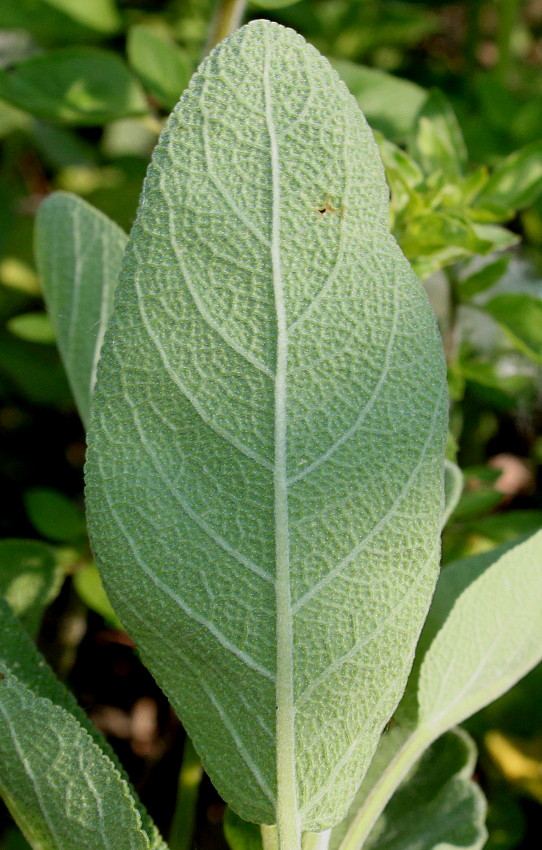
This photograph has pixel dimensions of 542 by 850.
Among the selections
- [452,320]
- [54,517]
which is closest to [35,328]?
[54,517]

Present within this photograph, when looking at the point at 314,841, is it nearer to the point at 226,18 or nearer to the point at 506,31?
the point at 226,18

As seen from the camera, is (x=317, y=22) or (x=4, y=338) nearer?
(x=4, y=338)

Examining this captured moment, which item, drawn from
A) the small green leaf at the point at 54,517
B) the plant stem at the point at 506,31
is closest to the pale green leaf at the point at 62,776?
the small green leaf at the point at 54,517

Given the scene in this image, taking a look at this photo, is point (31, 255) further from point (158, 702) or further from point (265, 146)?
point (265, 146)

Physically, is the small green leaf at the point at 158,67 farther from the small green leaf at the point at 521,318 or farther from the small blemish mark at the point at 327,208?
the small blemish mark at the point at 327,208

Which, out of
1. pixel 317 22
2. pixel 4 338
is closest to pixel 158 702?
pixel 4 338
